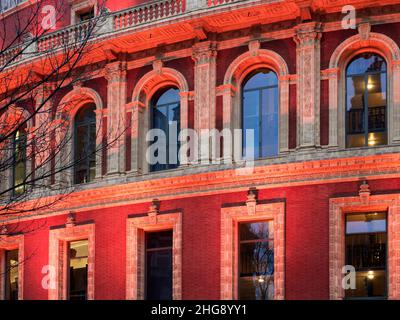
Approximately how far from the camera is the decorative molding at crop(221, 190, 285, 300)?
2523 cm

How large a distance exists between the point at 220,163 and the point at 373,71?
17.2 ft

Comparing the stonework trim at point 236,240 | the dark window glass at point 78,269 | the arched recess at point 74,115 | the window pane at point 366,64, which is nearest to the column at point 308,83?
the window pane at point 366,64

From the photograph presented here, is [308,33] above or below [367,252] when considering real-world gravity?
above

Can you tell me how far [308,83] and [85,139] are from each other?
844 cm

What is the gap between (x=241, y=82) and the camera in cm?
2745

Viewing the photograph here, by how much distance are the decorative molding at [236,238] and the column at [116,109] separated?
4364 millimetres

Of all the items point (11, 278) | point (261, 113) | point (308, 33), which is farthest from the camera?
point (11, 278)

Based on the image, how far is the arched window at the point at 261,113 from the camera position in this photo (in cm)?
2669

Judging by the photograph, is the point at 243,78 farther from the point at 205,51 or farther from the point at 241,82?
the point at 205,51

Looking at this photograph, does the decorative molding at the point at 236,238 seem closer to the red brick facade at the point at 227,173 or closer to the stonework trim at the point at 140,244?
the red brick facade at the point at 227,173

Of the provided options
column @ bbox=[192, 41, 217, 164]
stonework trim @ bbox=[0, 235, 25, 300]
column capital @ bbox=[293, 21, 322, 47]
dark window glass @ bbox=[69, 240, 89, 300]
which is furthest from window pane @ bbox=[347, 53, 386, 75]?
stonework trim @ bbox=[0, 235, 25, 300]

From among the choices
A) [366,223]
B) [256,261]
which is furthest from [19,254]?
[366,223]
